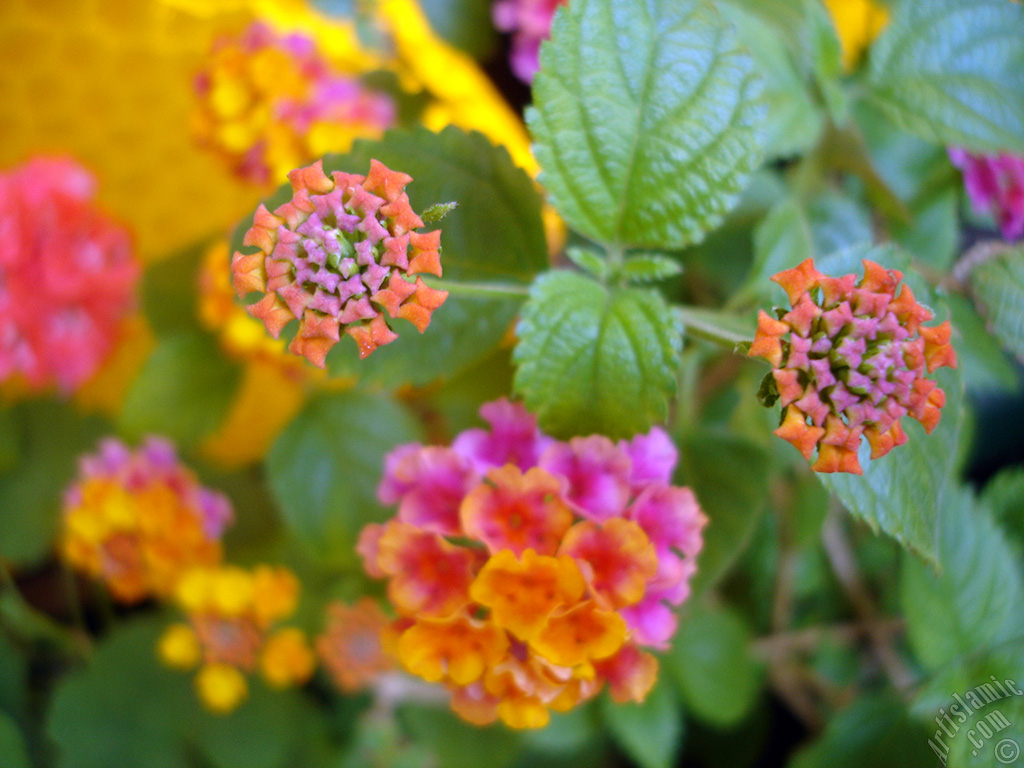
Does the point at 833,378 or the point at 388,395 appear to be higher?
the point at 833,378

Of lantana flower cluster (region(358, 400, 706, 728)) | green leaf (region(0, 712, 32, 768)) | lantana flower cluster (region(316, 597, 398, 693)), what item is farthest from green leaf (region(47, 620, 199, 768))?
lantana flower cluster (region(358, 400, 706, 728))

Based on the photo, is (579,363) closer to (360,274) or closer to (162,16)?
(360,274)

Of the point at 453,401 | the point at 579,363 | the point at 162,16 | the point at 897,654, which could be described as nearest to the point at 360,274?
the point at 579,363

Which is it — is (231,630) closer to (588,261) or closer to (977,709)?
(588,261)

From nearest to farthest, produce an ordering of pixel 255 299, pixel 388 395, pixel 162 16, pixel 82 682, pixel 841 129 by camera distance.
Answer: pixel 255 299
pixel 841 129
pixel 388 395
pixel 82 682
pixel 162 16

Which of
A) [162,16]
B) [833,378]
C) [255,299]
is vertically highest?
[833,378]

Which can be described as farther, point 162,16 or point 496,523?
point 162,16

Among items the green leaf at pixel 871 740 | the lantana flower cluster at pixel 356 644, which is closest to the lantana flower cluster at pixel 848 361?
the green leaf at pixel 871 740

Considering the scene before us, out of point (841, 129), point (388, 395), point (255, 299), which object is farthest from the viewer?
point (388, 395)

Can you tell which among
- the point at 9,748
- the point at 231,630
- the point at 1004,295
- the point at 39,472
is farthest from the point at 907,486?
the point at 39,472
